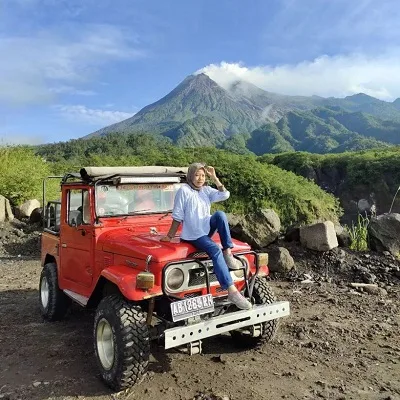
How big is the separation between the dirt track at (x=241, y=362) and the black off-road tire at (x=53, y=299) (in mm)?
128

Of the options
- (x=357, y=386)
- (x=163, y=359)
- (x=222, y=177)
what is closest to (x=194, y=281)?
(x=163, y=359)

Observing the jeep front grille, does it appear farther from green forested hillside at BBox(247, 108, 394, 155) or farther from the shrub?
green forested hillside at BBox(247, 108, 394, 155)

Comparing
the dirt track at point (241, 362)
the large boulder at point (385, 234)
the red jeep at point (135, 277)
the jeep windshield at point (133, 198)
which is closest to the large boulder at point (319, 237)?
the large boulder at point (385, 234)

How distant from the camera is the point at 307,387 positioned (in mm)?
4055

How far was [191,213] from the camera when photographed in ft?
14.8

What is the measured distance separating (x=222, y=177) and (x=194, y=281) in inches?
526

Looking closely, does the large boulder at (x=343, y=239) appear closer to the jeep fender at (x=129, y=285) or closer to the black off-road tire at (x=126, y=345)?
the jeep fender at (x=129, y=285)

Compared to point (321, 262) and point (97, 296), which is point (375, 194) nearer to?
point (321, 262)

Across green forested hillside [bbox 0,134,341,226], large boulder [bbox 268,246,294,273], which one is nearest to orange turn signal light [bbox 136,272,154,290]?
large boulder [bbox 268,246,294,273]

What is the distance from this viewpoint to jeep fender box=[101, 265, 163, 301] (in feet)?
12.9

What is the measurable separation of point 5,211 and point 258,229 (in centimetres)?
968

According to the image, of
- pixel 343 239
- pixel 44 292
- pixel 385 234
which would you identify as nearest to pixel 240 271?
pixel 44 292

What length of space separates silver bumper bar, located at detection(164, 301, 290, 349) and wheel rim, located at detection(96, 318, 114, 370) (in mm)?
815

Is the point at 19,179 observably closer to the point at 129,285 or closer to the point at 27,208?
the point at 27,208
